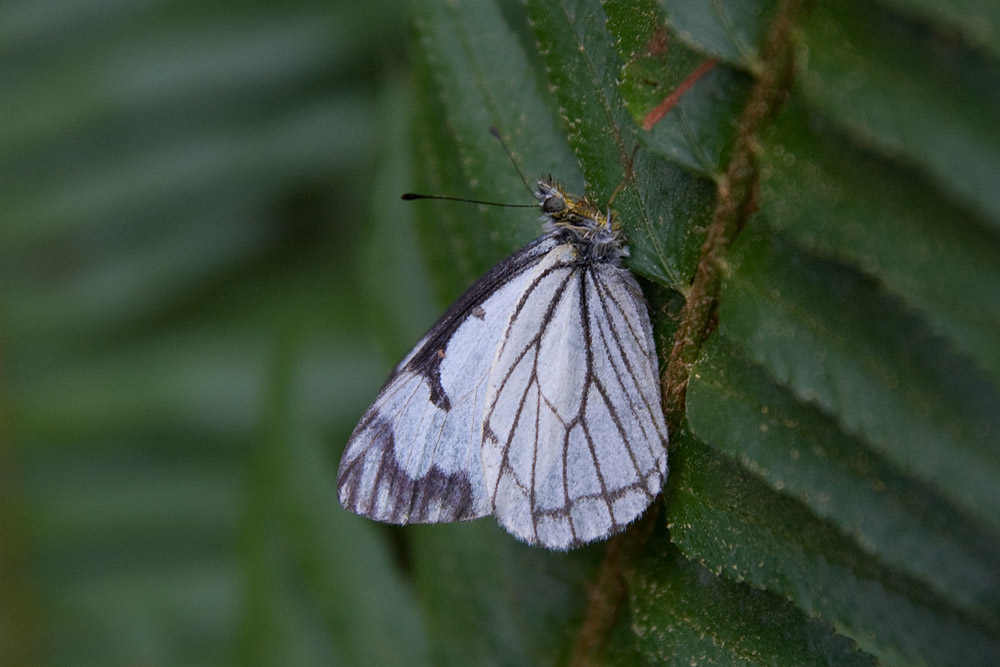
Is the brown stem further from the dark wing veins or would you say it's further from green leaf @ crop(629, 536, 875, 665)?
the dark wing veins

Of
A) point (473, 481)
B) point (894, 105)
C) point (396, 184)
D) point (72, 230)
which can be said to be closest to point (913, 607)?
point (894, 105)

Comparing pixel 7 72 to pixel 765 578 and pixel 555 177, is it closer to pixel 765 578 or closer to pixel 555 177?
pixel 555 177

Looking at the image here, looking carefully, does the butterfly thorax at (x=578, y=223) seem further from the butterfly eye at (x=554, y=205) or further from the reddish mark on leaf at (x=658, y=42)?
the reddish mark on leaf at (x=658, y=42)

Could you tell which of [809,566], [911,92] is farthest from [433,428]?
[911,92]

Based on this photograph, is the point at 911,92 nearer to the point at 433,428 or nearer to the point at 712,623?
the point at 712,623

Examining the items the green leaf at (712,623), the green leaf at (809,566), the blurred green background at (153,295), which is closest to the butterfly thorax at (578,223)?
the green leaf at (809,566)

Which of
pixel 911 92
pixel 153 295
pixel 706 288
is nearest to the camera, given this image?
pixel 911 92
